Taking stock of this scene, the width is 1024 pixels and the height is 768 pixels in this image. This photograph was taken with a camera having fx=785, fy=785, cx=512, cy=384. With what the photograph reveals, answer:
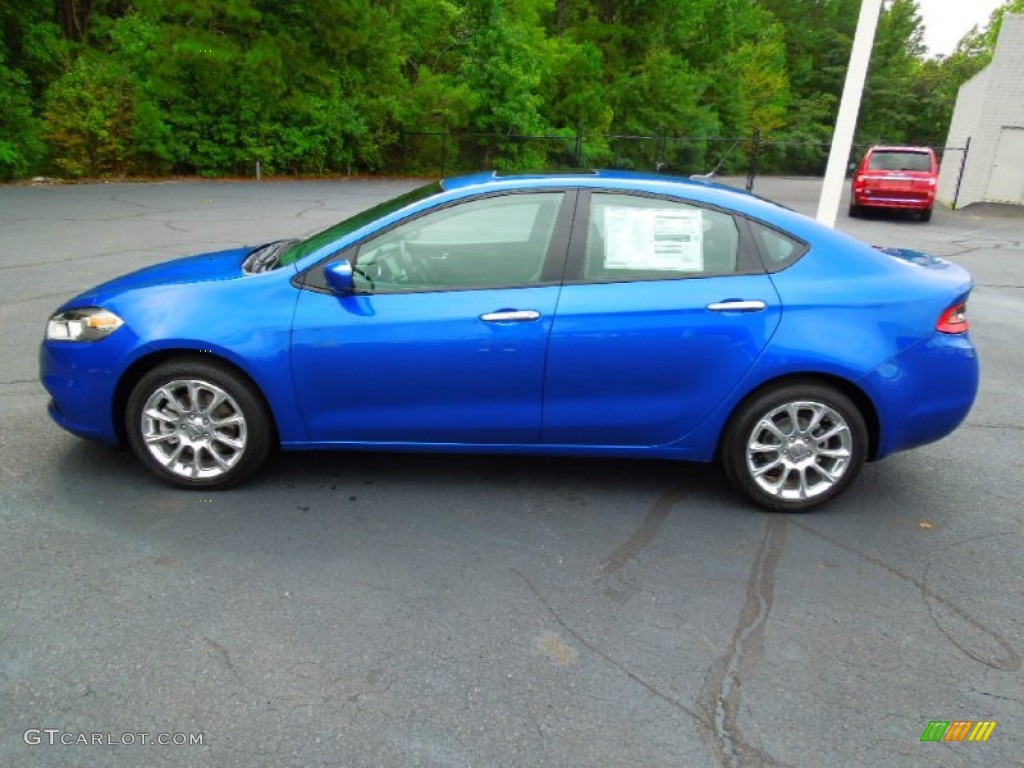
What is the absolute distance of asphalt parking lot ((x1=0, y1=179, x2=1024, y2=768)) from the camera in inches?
94.7

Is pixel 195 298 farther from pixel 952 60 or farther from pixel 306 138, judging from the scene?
pixel 952 60

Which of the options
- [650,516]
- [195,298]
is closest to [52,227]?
[195,298]

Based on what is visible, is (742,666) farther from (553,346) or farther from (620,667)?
(553,346)

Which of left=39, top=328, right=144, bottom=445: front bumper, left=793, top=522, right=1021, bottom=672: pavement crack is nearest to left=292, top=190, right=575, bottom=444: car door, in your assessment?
left=39, top=328, right=144, bottom=445: front bumper

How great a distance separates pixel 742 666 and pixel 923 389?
1.77m

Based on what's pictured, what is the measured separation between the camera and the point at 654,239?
3791 mm

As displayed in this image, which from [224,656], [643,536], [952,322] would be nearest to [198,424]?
[224,656]

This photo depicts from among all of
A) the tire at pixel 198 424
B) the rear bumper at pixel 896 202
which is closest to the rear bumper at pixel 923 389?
the tire at pixel 198 424

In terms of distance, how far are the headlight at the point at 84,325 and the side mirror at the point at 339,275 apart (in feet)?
3.37

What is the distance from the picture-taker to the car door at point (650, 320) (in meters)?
3.62

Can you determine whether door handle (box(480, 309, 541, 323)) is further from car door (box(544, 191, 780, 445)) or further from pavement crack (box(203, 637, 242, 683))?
pavement crack (box(203, 637, 242, 683))

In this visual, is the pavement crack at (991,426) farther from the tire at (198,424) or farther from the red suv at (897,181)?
the red suv at (897,181)

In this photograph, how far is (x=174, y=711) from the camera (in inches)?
96.3

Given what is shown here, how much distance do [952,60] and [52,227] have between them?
80.1 meters
